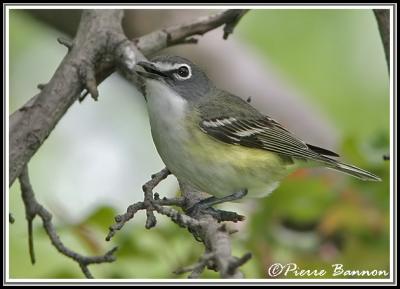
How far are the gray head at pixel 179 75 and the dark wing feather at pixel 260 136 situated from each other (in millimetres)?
236

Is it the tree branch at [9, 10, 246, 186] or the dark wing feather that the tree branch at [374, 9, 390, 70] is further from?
the tree branch at [9, 10, 246, 186]

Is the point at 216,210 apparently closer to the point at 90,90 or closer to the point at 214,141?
the point at 214,141

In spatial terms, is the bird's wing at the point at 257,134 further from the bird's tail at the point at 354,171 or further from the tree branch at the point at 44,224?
the tree branch at the point at 44,224

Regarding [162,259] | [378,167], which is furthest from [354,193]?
[162,259]

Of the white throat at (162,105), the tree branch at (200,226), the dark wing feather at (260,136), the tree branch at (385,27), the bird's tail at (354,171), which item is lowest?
the tree branch at (200,226)

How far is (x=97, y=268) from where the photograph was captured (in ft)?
17.1

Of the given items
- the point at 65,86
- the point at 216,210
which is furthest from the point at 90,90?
the point at 216,210

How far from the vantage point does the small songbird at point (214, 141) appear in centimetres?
452

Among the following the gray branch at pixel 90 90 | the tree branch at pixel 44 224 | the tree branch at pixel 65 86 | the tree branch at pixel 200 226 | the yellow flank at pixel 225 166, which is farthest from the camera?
the yellow flank at pixel 225 166

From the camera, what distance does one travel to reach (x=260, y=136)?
5062mm

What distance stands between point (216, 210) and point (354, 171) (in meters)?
1.20

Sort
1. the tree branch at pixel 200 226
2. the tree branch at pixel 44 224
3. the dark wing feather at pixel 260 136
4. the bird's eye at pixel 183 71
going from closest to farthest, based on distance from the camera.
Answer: the tree branch at pixel 200 226 < the tree branch at pixel 44 224 < the bird's eye at pixel 183 71 < the dark wing feather at pixel 260 136

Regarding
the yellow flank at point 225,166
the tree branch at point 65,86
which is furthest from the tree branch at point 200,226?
the tree branch at point 65,86

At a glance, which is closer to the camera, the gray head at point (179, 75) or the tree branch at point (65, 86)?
the tree branch at point (65, 86)
